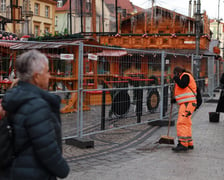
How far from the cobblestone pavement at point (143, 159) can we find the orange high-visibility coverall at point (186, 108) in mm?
351

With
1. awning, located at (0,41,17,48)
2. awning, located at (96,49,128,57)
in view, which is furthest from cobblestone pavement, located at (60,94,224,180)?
awning, located at (0,41,17,48)

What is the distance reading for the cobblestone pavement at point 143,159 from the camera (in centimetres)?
542

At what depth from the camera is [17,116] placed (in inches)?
102

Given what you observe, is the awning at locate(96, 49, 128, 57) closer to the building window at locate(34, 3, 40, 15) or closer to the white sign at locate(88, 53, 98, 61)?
the white sign at locate(88, 53, 98, 61)

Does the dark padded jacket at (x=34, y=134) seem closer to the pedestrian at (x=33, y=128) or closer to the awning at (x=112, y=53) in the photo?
the pedestrian at (x=33, y=128)

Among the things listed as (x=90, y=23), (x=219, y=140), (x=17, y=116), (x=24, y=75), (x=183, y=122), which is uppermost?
(x=90, y=23)

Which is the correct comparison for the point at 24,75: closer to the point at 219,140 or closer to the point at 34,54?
the point at 34,54

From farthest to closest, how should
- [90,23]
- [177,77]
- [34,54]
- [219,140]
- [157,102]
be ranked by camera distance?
[90,23] → [157,102] → [219,140] → [177,77] → [34,54]

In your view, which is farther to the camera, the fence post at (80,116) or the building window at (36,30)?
the building window at (36,30)

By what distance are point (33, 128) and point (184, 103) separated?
502 centimetres

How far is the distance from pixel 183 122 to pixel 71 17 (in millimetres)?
11862

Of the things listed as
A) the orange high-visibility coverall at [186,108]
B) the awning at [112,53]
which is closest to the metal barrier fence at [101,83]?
the awning at [112,53]

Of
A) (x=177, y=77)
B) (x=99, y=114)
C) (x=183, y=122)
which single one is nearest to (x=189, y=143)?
(x=183, y=122)

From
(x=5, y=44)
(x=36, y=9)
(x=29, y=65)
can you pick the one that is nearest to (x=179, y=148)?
(x=5, y=44)
